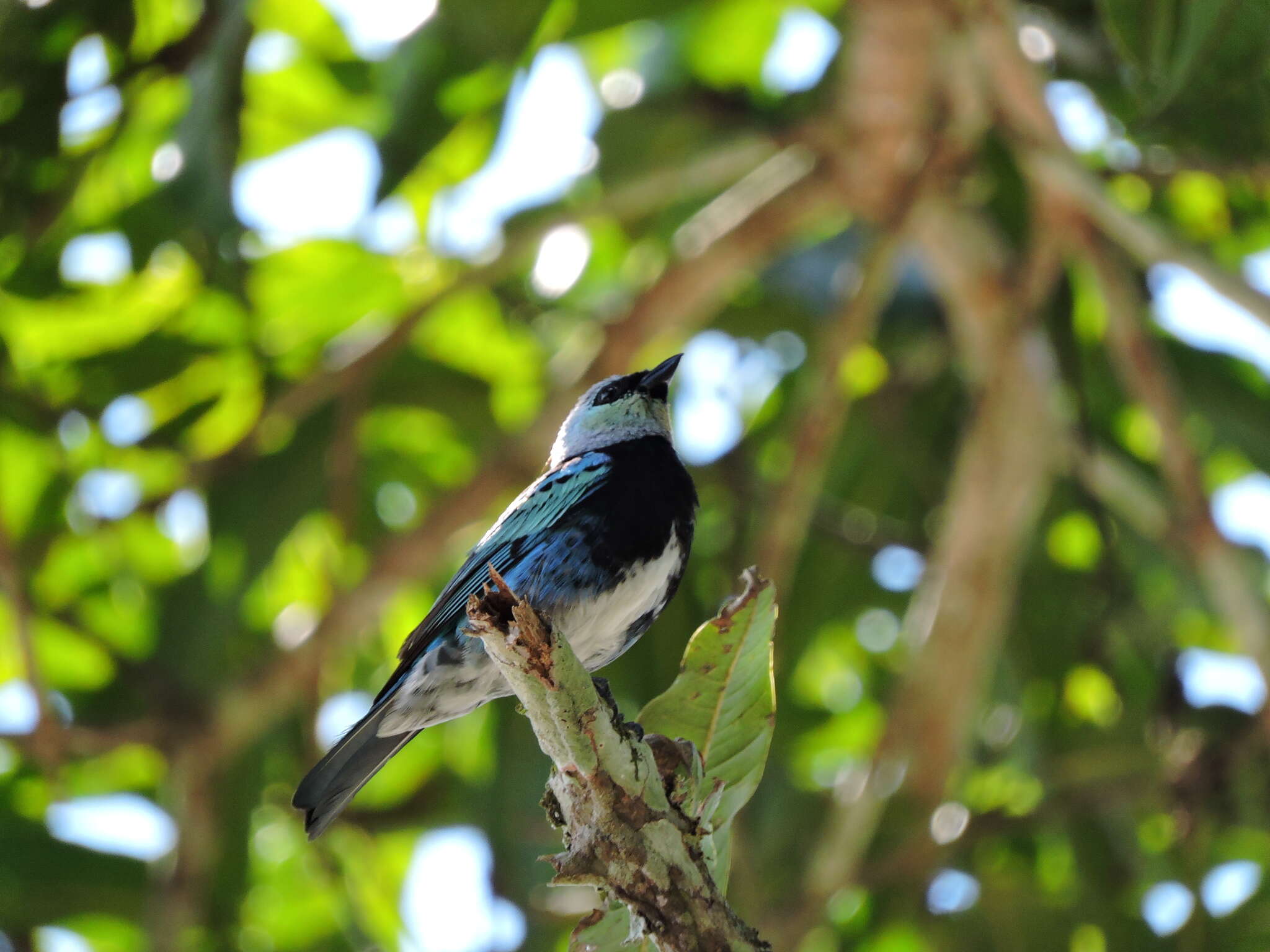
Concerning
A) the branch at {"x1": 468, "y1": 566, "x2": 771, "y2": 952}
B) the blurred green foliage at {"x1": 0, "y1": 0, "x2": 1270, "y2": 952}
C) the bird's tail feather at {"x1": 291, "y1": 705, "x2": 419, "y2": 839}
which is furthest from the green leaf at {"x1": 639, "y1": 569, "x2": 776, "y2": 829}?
the blurred green foliage at {"x1": 0, "y1": 0, "x2": 1270, "y2": 952}

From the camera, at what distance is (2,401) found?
18.0 feet

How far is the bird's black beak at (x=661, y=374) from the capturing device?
4.06 meters

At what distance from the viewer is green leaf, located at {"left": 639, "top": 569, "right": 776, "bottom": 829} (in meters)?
2.55

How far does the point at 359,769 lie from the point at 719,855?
44.8 inches

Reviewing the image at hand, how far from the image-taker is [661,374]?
Answer: 13.5 feet

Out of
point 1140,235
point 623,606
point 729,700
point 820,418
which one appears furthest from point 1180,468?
point 729,700

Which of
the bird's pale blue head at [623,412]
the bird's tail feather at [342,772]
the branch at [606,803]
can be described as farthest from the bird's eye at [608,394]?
the branch at [606,803]

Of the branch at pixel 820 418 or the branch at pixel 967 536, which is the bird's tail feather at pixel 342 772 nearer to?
the branch at pixel 820 418

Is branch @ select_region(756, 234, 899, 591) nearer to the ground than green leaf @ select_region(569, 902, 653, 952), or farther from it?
nearer to the ground

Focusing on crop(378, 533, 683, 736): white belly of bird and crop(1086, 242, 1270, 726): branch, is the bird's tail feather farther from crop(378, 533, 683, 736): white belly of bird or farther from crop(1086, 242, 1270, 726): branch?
crop(1086, 242, 1270, 726): branch

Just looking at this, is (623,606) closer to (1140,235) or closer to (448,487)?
(1140,235)

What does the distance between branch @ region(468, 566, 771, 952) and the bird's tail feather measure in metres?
0.96

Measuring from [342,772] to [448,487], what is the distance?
3.09 meters

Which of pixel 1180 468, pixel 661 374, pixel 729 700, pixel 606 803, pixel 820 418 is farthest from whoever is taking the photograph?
pixel 820 418
